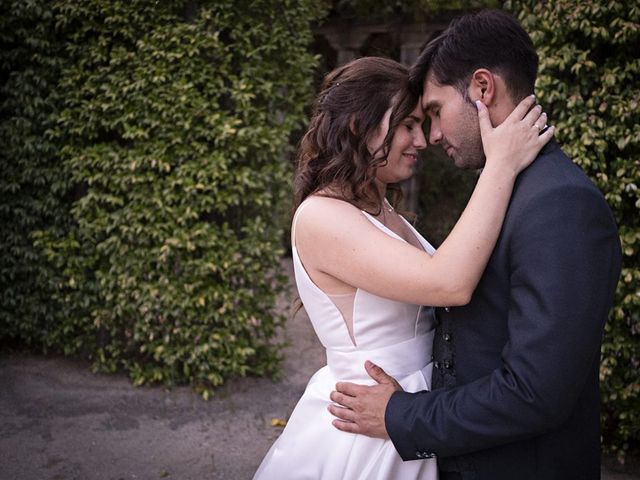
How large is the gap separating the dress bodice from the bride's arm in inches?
6.6

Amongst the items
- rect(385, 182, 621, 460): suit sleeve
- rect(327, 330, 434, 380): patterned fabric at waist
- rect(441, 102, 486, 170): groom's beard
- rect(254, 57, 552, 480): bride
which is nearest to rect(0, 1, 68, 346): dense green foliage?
rect(254, 57, 552, 480): bride

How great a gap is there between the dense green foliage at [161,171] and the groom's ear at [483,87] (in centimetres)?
324

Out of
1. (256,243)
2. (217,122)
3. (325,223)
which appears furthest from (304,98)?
(325,223)

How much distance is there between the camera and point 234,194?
5.07 meters

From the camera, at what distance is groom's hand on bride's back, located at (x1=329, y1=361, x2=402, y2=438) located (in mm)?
2021

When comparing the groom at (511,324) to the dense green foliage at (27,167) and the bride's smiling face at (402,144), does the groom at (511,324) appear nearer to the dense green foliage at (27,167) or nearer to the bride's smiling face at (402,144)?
the bride's smiling face at (402,144)

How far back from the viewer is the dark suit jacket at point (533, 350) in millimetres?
1588

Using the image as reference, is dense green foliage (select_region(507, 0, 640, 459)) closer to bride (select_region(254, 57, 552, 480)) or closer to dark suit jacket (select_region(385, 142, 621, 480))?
bride (select_region(254, 57, 552, 480))

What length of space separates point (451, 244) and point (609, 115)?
8.47 ft

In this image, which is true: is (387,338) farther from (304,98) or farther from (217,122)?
(304,98)

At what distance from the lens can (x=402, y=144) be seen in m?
2.38

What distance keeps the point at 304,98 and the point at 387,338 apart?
3622 millimetres

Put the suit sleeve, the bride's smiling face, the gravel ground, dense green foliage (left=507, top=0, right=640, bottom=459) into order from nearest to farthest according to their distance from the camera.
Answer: the suit sleeve < the bride's smiling face < dense green foliage (left=507, top=0, right=640, bottom=459) < the gravel ground

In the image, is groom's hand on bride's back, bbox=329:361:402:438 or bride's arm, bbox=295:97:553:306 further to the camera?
groom's hand on bride's back, bbox=329:361:402:438
